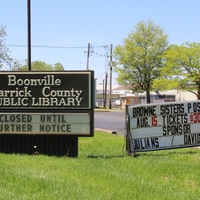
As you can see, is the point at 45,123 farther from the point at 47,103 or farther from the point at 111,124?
the point at 111,124

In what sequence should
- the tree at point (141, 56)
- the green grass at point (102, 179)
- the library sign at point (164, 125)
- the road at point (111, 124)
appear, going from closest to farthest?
1. the green grass at point (102, 179)
2. the library sign at point (164, 125)
3. the road at point (111, 124)
4. the tree at point (141, 56)

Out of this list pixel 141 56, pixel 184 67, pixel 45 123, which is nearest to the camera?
pixel 45 123

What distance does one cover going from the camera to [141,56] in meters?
58.6

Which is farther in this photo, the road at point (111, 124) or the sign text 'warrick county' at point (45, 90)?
the road at point (111, 124)

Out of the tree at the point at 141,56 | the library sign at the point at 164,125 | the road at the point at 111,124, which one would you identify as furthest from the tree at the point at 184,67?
the library sign at the point at 164,125

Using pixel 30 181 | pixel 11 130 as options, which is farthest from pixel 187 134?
pixel 30 181

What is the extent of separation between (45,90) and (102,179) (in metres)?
4.09

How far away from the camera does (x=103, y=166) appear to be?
812 cm

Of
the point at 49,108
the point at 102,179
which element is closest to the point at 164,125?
the point at 49,108

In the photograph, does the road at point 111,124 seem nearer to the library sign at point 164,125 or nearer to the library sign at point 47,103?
the library sign at point 164,125

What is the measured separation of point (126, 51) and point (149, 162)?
5248 centimetres

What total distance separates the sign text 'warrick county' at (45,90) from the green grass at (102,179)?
1613mm

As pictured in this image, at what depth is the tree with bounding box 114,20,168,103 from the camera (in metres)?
58.2

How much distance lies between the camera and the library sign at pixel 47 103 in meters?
9.78
